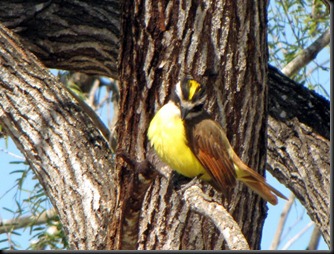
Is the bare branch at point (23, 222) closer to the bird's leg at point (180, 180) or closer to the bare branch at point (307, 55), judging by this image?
the bird's leg at point (180, 180)

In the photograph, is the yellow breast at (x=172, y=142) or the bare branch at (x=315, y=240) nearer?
the yellow breast at (x=172, y=142)

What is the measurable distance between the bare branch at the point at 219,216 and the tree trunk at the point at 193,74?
57 centimetres

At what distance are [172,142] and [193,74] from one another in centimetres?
36

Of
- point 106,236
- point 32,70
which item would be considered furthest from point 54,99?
point 106,236

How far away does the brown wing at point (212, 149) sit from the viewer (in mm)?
4098

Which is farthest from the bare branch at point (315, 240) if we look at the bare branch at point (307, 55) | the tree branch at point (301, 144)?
the tree branch at point (301, 144)

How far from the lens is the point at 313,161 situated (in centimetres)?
489

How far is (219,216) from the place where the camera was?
3160mm

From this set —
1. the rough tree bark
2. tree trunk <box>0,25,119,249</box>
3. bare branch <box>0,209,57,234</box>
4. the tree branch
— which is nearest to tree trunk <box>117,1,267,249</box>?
the rough tree bark

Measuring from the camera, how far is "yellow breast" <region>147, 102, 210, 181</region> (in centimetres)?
405

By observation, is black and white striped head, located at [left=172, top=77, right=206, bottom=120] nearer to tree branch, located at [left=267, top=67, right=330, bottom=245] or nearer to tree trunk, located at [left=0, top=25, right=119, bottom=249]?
tree trunk, located at [left=0, top=25, right=119, bottom=249]

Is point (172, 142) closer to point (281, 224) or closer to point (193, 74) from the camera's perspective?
point (193, 74)

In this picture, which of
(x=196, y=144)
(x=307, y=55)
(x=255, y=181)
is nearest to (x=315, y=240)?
(x=307, y=55)

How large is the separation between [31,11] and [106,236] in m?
1.89
